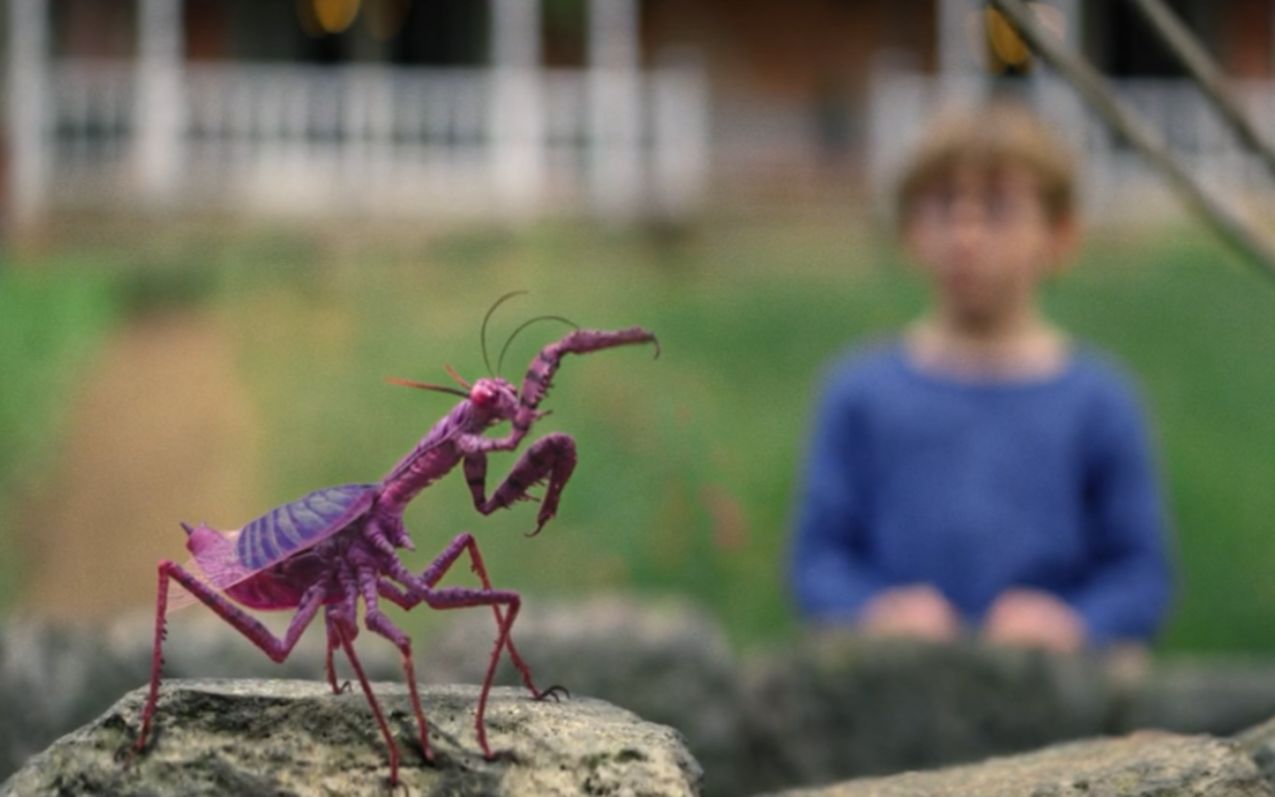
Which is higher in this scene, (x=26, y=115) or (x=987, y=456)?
(x=26, y=115)

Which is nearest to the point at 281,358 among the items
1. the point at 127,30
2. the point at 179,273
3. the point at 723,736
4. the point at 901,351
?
the point at 179,273

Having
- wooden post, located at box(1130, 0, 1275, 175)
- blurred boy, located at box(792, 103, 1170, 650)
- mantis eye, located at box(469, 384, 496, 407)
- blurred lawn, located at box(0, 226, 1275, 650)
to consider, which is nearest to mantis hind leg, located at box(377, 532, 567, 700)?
mantis eye, located at box(469, 384, 496, 407)

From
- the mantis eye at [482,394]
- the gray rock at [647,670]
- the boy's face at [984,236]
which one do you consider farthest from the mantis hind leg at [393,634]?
the boy's face at [984,236]

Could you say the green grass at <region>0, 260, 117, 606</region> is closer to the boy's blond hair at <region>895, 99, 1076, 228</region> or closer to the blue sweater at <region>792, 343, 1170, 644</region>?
the blue sweater at <region>792, 343, 1170, 644</region>

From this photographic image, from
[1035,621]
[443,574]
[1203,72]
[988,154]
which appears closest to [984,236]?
[988,154]

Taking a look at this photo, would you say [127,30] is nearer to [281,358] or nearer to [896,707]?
[281,358]

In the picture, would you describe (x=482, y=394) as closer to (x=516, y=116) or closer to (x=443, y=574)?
(x=443, y=574)
